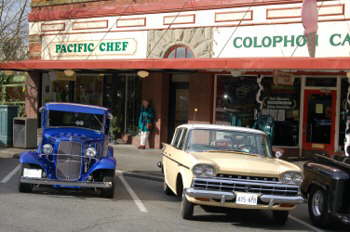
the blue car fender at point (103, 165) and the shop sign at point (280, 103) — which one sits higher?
the shop sign at point (280, 103)

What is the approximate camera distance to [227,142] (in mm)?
9273

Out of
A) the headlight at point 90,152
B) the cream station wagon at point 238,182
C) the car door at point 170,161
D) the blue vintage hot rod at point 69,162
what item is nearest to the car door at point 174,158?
the car door at point 170,161

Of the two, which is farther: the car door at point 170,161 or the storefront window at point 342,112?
the storefront window at point 342,112

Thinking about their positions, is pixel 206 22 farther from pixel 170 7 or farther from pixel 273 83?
pixel 273 83

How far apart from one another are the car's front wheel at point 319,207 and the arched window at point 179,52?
1037 cm

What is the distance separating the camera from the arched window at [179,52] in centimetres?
1869

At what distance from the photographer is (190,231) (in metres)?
7.45

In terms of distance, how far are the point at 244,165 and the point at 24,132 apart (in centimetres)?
1081

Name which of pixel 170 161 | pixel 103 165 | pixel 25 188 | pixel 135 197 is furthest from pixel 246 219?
pixel 25 188

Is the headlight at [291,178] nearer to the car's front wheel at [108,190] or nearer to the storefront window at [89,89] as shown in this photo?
the car's front wheel at [108,190]

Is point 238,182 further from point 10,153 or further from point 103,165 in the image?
point 10,153

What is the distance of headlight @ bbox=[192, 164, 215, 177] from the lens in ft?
26.0

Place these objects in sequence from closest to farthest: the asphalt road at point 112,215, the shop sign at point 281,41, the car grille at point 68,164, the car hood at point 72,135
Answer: the asphalt road at point 112,215 < the car grille at point 68,164 < the car hood at point 72,135 < the shop sign at point 281,41

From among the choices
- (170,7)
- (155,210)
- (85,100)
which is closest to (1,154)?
(85,100)
